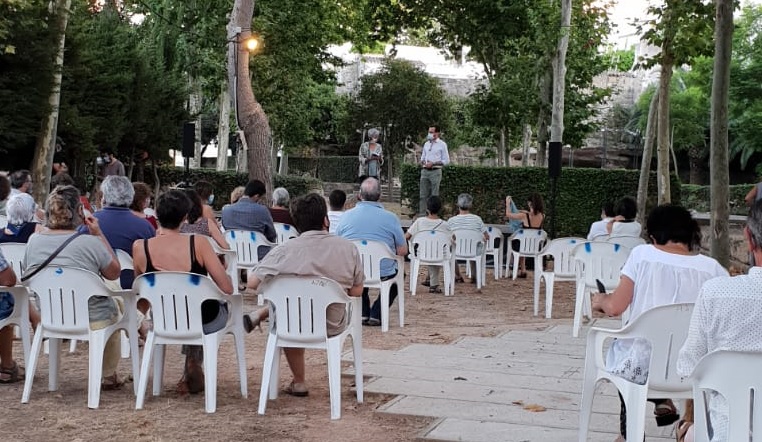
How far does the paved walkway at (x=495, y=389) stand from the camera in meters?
5.28

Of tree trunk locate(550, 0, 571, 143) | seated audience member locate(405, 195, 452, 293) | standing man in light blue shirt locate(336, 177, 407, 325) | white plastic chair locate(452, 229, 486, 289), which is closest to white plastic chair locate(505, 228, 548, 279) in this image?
white plastic chair locate(452, 229, 486, 289)

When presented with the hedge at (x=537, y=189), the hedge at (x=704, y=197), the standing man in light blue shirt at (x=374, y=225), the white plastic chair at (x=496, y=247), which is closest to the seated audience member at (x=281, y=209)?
the standing man in light blue shirt at (x=374, y=225)

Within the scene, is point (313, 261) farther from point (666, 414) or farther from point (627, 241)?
point (627, 241)

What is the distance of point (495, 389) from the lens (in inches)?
250

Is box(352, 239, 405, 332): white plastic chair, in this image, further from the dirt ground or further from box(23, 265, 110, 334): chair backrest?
box(23, 265, 110, 334): chair backrest

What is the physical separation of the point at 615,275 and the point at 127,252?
416 centimetres

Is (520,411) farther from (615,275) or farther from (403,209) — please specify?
(403,209)

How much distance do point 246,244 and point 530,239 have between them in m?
5.03

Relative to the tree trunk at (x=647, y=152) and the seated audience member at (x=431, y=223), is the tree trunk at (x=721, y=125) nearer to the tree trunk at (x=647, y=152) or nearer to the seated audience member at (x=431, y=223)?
the seated audience member at (x=431, y=223)

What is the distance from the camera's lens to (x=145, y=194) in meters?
7.76

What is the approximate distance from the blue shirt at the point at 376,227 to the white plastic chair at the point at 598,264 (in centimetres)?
163

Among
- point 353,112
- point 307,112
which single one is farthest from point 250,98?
point 353,112

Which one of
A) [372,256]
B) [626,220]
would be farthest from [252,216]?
[626,220]

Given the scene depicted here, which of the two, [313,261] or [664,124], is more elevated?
[664,124]
